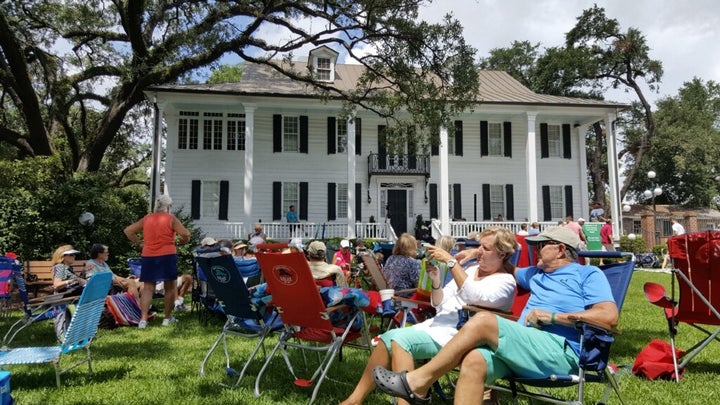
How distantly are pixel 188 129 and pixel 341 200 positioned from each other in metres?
6.56

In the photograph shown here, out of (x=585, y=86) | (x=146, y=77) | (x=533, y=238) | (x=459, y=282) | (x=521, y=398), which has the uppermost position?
(x=585, y=86)

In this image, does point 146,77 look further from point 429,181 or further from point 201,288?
point 429,181

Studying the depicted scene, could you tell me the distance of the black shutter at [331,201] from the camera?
1958cm

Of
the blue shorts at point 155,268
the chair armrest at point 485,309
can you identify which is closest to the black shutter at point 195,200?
the blue shorts at point 155,268

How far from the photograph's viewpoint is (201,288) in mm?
7086

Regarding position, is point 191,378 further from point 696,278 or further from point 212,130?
point 212,130

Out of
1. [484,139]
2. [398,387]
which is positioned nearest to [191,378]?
[398,387]

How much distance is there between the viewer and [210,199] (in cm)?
1916

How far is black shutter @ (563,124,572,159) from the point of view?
21656 millimetres

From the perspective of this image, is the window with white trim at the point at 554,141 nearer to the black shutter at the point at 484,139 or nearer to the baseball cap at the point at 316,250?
the black shutter at the point at 484,139

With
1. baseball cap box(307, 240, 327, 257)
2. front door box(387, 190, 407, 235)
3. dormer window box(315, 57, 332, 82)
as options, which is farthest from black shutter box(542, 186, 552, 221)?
baseball cap box(307, 240, 327, 257)

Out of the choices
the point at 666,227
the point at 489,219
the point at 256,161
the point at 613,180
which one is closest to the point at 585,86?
the point at 666,227

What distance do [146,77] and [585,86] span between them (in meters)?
27.2

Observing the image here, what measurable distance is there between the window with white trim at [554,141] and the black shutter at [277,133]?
38.0 ft
